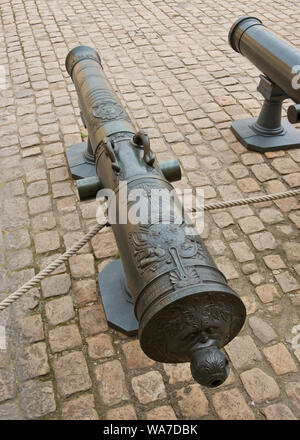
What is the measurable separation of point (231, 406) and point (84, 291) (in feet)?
4.93

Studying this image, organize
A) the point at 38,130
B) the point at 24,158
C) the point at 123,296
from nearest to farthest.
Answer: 1. the point at 123,296
2. the point at 24,158
3. the point at 38,130

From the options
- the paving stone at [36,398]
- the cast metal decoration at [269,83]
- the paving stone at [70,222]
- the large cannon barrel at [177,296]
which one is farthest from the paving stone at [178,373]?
the cast metal decoration at [269,83]

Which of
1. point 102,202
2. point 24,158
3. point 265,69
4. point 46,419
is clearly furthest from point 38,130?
point 46,419

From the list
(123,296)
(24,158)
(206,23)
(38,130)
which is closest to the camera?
(123,296)

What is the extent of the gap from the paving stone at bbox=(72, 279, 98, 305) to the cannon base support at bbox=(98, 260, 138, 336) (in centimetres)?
11

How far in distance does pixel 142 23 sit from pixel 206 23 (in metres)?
1.34

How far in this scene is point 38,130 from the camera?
554 cm

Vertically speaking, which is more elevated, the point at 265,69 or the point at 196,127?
the point at 265,69

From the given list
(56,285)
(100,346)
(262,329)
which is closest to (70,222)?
(56,285)

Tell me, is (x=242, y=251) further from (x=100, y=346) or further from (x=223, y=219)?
(x=100, y=346)

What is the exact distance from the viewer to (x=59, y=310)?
337 centimetres

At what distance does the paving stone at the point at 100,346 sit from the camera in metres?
3.07

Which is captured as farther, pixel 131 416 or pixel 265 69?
pixel 265 69
